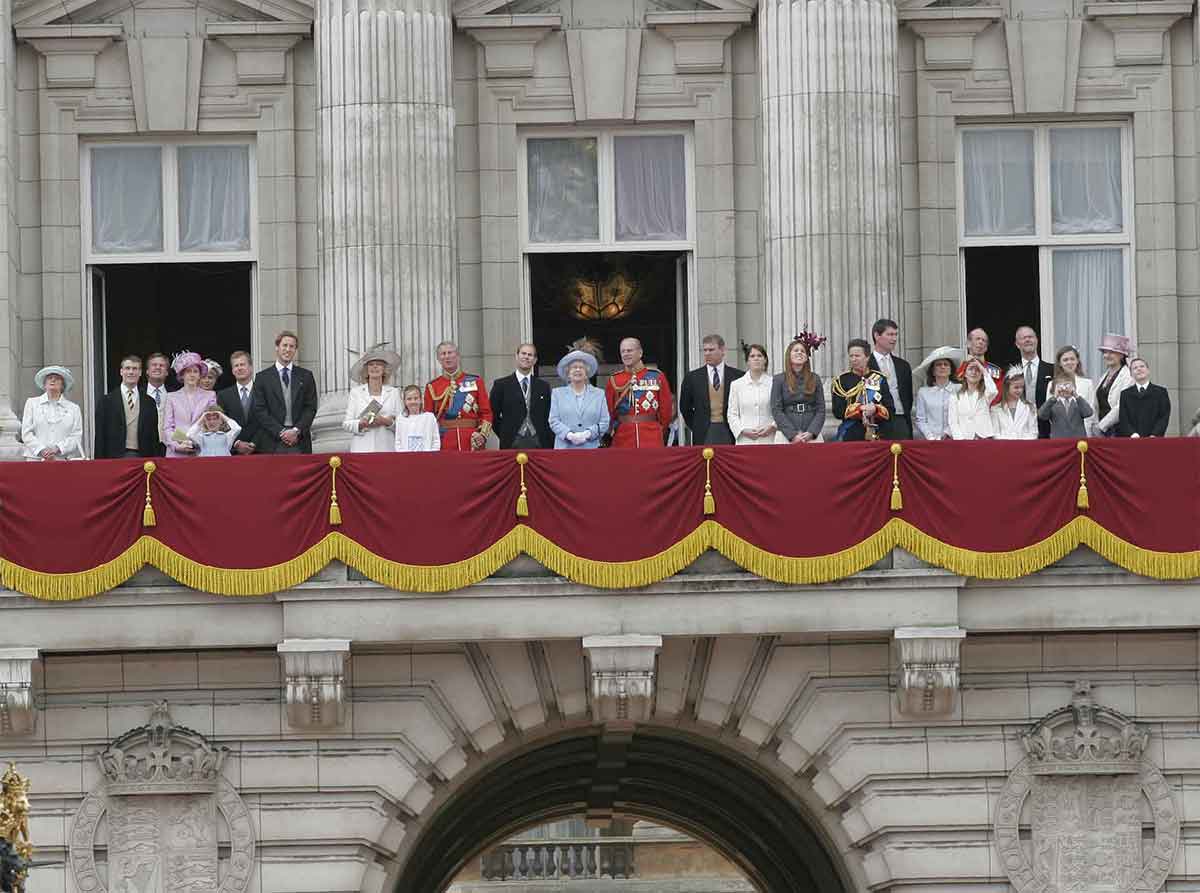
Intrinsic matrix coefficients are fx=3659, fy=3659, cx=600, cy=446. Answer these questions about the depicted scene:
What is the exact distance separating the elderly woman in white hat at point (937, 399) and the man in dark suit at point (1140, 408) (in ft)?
6.85

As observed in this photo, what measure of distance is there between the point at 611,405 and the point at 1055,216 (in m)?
7.91

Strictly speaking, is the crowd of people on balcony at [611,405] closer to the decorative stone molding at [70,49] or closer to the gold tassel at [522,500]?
the gold tassel at [522,500]

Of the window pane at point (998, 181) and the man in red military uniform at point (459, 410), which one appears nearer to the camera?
the man in red military uniform at point (459, 410)

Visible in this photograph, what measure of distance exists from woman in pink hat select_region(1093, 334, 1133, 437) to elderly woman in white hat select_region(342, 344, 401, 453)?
8591mm

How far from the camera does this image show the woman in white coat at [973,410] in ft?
143

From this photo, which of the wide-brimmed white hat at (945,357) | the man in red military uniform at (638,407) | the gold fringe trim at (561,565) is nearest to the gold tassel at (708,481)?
the gold fringe trim at (561,565)

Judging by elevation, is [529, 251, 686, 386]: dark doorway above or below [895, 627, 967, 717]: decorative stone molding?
above

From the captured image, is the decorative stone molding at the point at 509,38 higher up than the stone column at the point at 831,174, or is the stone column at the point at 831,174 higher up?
the decorative stone molding at the point at 509,38

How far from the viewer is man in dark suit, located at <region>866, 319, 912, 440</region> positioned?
43.8 m

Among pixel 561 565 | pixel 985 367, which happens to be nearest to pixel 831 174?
pixel 985 367

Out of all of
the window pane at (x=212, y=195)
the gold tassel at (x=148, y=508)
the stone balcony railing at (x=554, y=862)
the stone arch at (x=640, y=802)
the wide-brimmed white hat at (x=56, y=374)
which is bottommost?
the stone balcony railing at (x=554, y=862)

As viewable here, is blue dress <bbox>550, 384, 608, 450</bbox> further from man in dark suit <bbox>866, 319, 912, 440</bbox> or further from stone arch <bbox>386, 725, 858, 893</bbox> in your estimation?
stone arch <bbox>386, 725, 858, 893</bbox>

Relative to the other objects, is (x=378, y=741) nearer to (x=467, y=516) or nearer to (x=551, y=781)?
(x=467, y=516)

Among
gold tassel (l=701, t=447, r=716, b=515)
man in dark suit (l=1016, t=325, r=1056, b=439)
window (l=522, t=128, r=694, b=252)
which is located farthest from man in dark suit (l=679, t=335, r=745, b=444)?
window (l=522, t=128, r=694, b=252)
